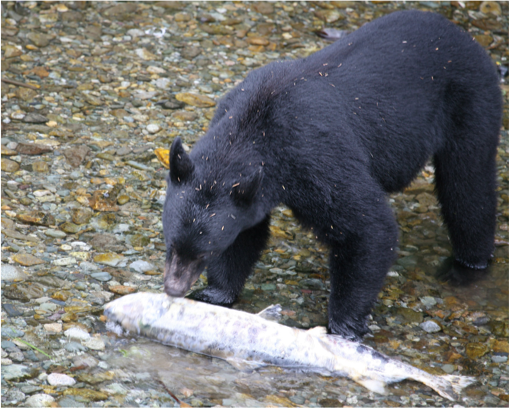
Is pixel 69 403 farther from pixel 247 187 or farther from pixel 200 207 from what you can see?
pixel 247 187

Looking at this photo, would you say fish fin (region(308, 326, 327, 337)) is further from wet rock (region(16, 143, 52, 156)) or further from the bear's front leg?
wet rock (region(16, 143, 52, 156))

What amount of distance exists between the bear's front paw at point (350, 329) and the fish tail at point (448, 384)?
63 centimetres

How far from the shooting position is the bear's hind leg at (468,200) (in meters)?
4.96

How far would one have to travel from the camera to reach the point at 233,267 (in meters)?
4.70

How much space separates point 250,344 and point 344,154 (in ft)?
4.42

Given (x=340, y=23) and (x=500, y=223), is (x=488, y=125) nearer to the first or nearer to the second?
(x=500, y=223)

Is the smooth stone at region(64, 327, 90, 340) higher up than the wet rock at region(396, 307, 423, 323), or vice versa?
the smooth stone at region(64, 327, 90, 340)

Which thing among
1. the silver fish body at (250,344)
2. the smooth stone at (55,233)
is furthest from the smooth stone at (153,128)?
the silver fish body at (250,344)

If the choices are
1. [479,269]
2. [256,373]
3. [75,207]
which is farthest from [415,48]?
[75,207]

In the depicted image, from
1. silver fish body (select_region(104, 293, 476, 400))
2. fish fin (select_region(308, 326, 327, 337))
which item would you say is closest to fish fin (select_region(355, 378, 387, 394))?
silver fish body (select_region(104, 293, 476, 400))

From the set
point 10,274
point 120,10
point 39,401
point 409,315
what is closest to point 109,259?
point 10,274

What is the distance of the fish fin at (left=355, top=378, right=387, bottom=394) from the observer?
12.9ft

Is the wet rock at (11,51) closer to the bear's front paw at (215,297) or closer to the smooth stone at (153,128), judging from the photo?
the smooth stone at (153,128)

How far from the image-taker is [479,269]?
17.9ft
